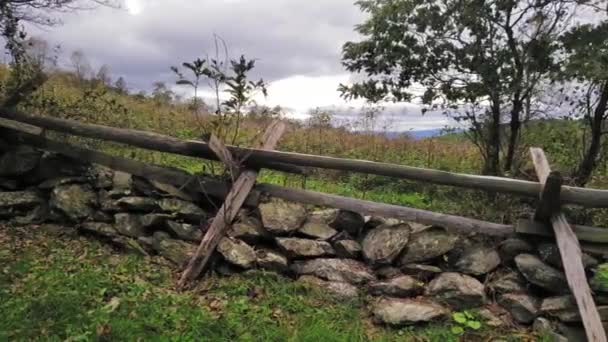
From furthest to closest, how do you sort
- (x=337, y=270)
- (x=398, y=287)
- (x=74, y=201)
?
(x=74, y=201) → (x=337, y=270) → (x=398, y=287)

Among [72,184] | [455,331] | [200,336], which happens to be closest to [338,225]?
[455,331]

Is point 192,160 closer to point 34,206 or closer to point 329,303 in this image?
point 34,206

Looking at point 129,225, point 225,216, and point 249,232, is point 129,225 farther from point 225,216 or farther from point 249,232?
point 249,232

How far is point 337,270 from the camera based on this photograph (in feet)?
13.7

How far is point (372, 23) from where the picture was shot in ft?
21.3

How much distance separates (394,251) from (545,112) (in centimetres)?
353

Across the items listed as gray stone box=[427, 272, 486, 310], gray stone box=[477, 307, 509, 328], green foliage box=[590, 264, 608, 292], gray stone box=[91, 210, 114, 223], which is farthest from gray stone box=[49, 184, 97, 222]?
green foliage box=[590, 264, 608, 292]

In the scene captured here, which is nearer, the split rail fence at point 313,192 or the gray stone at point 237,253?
the split rail fence at point 313,192

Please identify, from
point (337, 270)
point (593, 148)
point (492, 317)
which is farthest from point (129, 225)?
point (593, 148)

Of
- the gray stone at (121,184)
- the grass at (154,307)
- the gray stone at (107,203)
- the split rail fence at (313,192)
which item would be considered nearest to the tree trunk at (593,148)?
the split rail fence at (313,192)

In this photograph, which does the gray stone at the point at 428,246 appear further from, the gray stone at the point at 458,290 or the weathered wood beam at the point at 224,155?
the weathered wood beam at the point at 224,155

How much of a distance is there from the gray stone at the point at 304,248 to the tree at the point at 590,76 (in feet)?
10.6

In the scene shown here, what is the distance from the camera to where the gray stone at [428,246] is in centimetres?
417

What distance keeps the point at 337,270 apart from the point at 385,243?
0.52 metres
